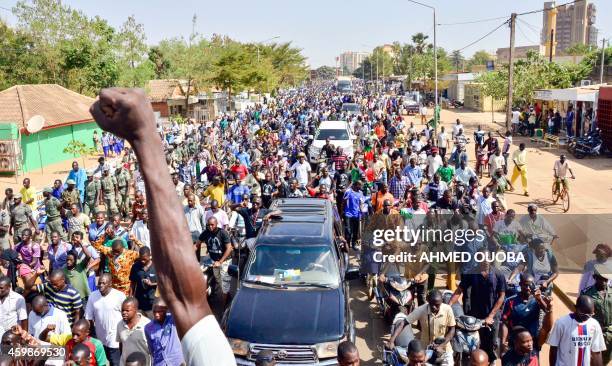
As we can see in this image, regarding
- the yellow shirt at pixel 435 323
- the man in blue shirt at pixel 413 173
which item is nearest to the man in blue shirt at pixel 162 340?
the yellow shirt at pixel 435 323

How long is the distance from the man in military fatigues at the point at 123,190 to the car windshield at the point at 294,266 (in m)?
7.26

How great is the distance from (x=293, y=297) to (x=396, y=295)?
1975mm

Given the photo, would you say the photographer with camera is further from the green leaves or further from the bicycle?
the green leaves

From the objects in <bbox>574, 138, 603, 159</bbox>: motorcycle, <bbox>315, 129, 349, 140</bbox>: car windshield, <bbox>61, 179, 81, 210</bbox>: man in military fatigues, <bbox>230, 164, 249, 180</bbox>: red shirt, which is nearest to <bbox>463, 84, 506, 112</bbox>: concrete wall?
<bbox>574, 138, 603, 159</bbox>: motorcycle

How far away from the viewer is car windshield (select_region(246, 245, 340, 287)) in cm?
665

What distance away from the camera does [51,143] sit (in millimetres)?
26156

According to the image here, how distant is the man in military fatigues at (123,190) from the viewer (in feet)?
43.6

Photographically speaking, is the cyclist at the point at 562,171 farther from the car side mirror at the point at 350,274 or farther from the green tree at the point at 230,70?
the green tree at the point at 230,70

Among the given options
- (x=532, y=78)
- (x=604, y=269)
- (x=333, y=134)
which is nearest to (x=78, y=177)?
(x=333, y=134)

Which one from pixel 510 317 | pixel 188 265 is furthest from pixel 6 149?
pixel 188 265

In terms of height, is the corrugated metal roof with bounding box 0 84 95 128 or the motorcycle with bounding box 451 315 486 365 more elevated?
the corrugated metal roof with bounding box 0 84 95 128

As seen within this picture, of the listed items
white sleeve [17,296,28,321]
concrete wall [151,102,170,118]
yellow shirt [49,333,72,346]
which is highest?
concrete wall [151,102,170,118]

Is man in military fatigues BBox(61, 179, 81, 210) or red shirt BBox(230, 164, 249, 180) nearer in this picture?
man in military fatigues BBox(61, 179, 81, 210)

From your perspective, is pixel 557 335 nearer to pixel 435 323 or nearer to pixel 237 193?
pixel 435 323
